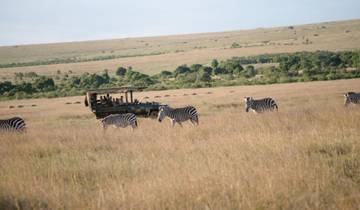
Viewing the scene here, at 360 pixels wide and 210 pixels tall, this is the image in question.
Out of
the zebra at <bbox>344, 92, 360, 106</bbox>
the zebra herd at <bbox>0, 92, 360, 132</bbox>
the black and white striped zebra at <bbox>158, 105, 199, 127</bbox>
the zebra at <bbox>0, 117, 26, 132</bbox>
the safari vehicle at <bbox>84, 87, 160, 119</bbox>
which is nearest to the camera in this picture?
the zebra at <bbox>0, 117, 26, 132</bbox>

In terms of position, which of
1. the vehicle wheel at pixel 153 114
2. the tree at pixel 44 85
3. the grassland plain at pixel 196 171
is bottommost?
the tree at pixel 44 85

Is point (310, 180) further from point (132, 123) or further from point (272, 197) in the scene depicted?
point (132, 123)

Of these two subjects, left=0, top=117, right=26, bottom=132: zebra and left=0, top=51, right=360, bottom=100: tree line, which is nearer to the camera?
left=0, top=117, right=26, bottom=132: zebra

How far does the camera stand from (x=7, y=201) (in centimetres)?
703

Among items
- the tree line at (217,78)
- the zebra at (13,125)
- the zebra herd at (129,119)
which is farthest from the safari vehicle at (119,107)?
the tree line at (217,78)

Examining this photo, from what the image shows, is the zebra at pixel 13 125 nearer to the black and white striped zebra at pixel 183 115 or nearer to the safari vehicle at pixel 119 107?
the safari vehicle at pixel 119 107

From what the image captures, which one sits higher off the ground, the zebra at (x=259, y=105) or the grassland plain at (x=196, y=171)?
the grassland plain at (x=196, y=171)

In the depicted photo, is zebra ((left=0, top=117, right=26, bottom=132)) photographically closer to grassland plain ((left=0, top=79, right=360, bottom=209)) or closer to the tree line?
grassland plain ((left=0, top=79, right=360, bottom=209))

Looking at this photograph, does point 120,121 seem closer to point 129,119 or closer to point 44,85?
point 129,119

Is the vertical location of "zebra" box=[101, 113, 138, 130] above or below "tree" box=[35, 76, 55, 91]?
above

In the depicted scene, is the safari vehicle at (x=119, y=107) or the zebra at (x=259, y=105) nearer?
the zebra at (x=259, y=105)

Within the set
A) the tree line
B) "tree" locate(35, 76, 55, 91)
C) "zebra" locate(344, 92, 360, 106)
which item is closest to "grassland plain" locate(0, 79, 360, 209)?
"zebra" locate(344, 92, 360, 106)

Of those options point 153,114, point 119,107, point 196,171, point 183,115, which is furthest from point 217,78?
point 196,171

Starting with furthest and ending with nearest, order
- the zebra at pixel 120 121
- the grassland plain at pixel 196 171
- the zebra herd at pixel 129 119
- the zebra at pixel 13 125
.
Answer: the zebra at pixel 120 121 → the zebra herd at pixel 129 119 → the zebra at pixel 13 125 → the grassland plain at pixel 196 171
